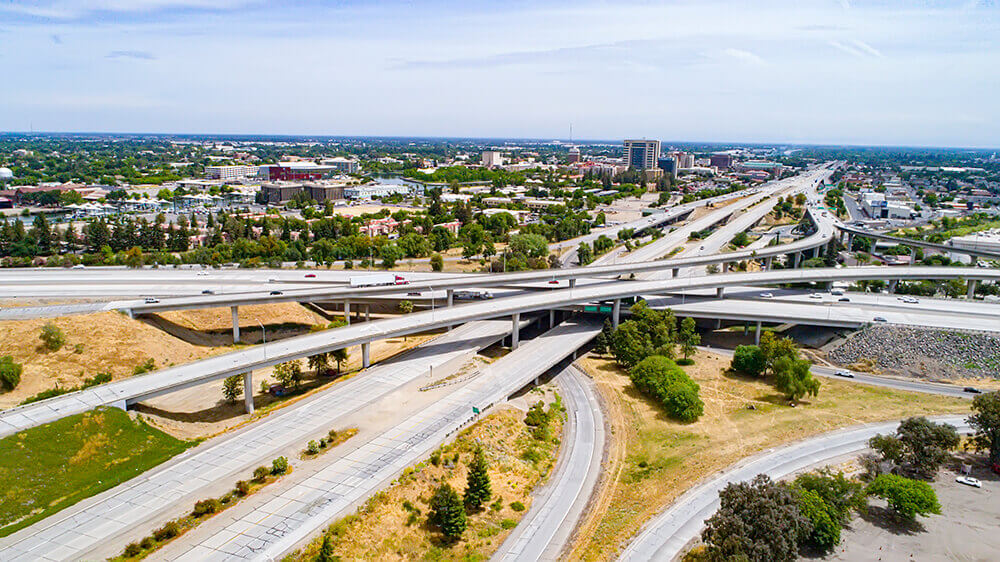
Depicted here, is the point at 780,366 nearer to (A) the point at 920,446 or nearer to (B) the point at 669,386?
(B) the point at 669,386

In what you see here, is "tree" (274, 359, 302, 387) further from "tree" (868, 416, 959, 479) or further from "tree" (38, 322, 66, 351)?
"tree" (868, 416, 959, 479)

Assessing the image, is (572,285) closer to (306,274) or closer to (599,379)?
(599,379)

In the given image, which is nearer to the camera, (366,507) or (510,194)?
(366,507)

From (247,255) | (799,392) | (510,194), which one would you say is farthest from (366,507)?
(510,194)

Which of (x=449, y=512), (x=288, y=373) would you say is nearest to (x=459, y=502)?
(x=449, y=512)

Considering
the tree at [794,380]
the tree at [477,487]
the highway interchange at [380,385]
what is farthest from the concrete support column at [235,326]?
the tree at [794,380]

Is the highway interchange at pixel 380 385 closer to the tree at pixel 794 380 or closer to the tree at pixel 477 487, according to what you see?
the tree at pixel 477 487

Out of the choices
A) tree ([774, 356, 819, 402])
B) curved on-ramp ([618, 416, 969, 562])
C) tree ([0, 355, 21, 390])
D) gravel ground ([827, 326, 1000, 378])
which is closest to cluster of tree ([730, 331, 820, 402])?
tree ([774, 356, 819, 402])

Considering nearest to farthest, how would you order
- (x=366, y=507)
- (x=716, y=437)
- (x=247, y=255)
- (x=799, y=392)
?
(x=366, y=507) < (x=716, y=437) < (x=799, y=392) < (x=247, y=255)
